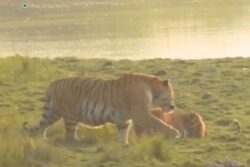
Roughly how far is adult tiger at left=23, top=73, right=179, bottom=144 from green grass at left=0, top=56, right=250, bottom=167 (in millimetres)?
172

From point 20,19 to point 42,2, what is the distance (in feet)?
48.7

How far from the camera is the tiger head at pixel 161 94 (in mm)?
9031

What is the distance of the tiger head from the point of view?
9031 mm

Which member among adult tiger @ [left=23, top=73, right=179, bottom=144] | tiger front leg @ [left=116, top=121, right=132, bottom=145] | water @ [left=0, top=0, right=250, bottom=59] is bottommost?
water @ [left=0, top=0, right=250, bottom=59]

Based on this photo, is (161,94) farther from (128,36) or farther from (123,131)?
(128,36)

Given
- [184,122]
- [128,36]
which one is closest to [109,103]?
[184,122]

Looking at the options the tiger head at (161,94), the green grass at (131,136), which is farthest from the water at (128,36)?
the tiger head at (161,94)

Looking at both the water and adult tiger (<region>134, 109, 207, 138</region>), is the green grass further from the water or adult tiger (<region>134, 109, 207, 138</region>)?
the water

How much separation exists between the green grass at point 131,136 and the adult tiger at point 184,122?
141mm

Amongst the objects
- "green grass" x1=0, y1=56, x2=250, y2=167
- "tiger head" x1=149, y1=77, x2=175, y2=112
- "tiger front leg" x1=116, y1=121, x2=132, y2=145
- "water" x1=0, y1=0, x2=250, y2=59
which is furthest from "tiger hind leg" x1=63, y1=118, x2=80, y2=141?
"water" x1=0, y1=0, x2=250, y2=59

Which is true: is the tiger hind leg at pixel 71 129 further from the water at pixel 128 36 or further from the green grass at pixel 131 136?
the water at pixel 128 36

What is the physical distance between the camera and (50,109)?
30.3 feet

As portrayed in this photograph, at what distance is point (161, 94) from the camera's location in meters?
9.09

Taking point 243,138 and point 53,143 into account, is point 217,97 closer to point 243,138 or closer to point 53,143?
point 243,138
